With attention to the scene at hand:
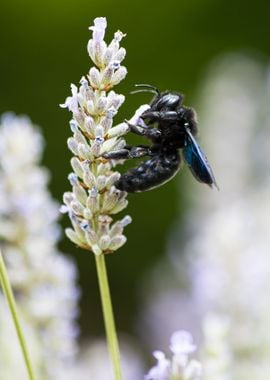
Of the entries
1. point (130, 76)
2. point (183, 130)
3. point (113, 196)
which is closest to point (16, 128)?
point (183, 130)

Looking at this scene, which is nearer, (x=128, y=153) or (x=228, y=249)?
(x=128, y=153)

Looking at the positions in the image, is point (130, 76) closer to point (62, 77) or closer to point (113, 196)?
point (62, 77)

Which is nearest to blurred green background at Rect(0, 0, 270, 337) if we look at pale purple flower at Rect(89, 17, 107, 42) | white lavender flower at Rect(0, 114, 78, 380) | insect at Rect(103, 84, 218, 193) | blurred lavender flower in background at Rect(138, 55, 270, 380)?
blurred lavender flower in background at Rect(138, 55, 270, 380)

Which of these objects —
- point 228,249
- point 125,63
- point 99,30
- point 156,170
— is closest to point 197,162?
point 156,170

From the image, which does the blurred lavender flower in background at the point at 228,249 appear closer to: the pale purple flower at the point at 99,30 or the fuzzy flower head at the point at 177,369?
the fuzzy flower head at the point at 177,369

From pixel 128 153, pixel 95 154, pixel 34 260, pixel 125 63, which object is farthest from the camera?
pixel 125 63

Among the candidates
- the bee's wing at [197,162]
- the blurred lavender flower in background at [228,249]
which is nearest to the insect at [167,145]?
the bee's wing at [197,162]

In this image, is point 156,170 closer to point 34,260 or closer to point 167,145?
point 167,145
